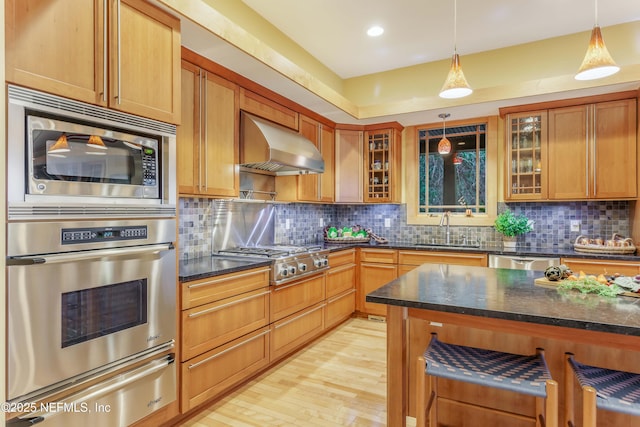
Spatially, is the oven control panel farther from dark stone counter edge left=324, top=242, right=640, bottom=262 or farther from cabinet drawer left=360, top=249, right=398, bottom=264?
cabinet drawer left=360, top=249, right=398, bottom=264

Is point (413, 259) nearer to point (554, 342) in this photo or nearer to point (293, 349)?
point (293, 349)

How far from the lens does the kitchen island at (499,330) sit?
1.41 m

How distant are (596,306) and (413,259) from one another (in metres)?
2.58

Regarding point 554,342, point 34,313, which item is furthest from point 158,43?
point 554,342

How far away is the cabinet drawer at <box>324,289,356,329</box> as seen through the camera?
3.83 m

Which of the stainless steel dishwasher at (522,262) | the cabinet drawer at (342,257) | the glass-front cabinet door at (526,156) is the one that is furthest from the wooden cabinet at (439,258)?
the glass-front cabinet door at (526,156)

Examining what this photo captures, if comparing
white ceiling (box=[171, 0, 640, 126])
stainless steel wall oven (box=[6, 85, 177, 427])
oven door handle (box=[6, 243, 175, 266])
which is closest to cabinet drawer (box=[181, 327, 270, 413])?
stainless steel wall oven (box=[6, 85, 177, 427])

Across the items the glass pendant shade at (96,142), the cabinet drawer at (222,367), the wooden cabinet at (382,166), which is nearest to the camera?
the glass pendant shade at (96,142)

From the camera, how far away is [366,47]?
3791 mm

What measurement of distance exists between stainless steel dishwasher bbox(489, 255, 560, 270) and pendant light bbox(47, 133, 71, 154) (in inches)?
148

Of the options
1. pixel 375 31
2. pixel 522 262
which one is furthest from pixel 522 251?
pixel 375 31

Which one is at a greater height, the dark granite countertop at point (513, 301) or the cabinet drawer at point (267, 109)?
the cabinet drawer at point (267, 109)

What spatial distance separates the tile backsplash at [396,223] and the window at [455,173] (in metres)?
0.16

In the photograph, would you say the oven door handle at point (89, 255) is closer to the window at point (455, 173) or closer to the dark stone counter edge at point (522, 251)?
the dark stone counter edge at point (522, 251)
